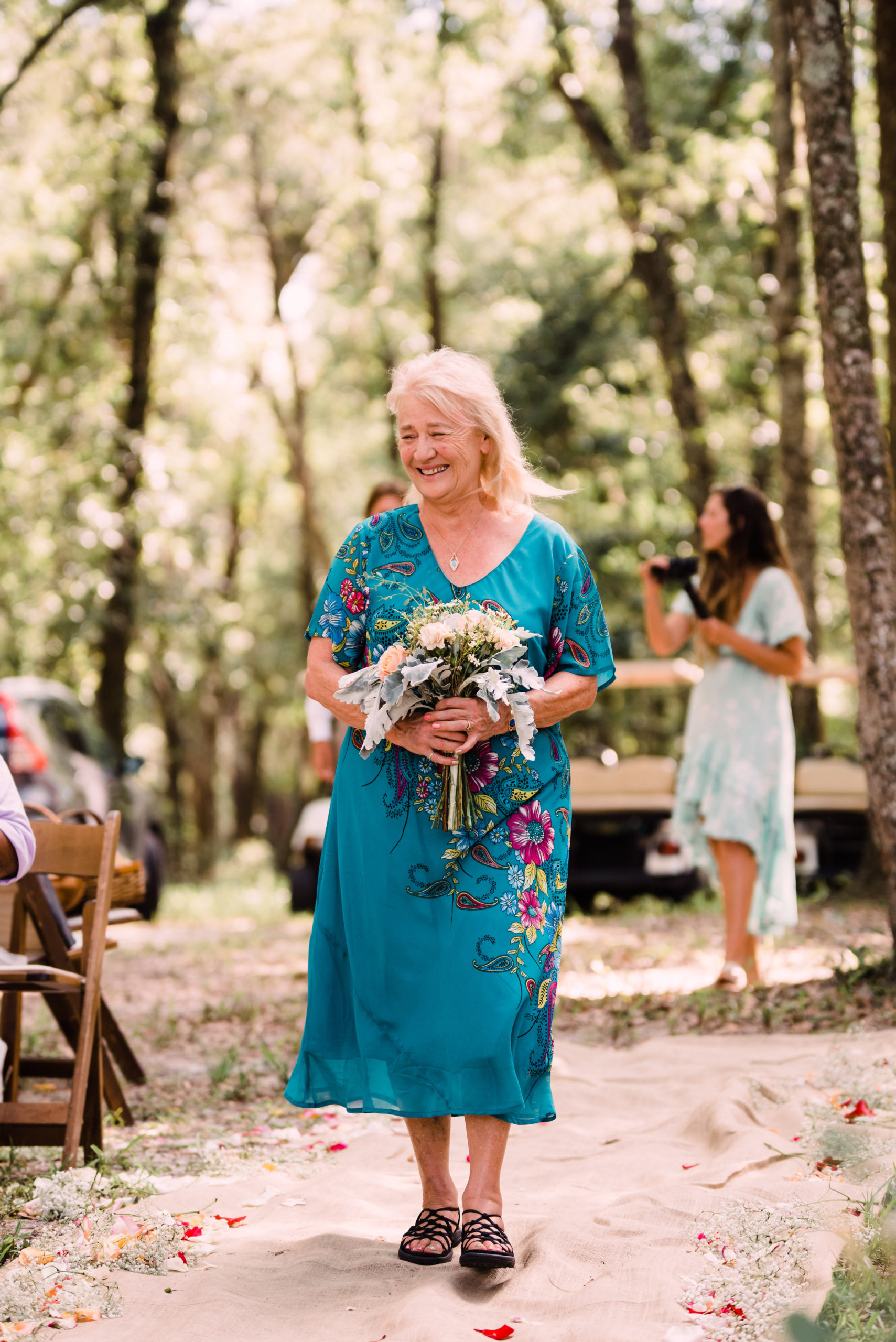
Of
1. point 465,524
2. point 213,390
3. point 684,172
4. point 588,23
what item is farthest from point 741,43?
point 465,524

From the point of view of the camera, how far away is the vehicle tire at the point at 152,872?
12.3 m

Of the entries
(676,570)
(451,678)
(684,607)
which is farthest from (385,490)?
(451,678)

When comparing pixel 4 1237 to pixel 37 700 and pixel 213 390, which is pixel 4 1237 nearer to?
pixel 37 700

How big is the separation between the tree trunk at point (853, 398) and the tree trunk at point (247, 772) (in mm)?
25707

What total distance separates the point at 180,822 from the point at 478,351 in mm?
10857

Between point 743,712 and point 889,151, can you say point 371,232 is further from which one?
point 743,712

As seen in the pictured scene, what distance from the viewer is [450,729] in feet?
11.0

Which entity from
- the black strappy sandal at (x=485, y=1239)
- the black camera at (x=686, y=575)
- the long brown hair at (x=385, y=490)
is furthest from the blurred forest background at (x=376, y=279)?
the black strappy sandal at (x=485, y=1239)

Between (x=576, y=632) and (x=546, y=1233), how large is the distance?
1578mm

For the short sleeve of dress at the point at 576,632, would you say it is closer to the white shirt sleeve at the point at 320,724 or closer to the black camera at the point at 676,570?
the black camera at the point at 676,570

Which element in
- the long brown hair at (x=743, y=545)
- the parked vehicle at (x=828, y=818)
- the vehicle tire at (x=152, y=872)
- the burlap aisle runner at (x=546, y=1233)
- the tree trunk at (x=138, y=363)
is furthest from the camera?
the tree trunk at (x=138, y=363)

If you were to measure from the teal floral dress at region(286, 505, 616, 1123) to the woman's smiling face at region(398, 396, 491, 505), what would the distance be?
0.50ft

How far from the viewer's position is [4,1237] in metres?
3.55

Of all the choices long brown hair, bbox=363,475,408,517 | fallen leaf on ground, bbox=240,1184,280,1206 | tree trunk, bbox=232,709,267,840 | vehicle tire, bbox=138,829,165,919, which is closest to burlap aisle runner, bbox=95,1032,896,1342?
fallen leaf on ground, bbox=240,1184,280,1206
